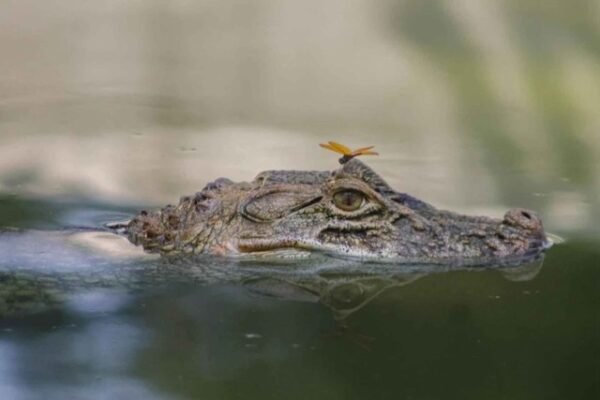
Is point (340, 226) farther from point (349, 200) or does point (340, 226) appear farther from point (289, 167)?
point (289, 167)

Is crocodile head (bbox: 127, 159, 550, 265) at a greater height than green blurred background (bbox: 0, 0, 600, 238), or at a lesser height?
lesser

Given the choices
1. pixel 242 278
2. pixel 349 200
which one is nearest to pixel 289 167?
pixel 349 200

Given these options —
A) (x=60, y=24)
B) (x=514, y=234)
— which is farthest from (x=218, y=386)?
(x=60, y=24)

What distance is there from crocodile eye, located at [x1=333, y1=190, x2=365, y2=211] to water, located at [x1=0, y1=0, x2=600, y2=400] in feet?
1.05

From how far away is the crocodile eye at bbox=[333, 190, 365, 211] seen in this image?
249 inches

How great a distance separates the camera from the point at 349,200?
249 inches

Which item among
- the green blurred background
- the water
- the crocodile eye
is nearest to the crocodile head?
the crocodile eye

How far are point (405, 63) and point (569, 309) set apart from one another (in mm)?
5275

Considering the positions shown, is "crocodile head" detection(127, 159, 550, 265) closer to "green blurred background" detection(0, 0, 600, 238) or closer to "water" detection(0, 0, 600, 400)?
"water" detection(0, 0, 600, 400)

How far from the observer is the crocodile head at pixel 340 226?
249 inches

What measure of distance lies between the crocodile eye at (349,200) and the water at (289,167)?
320mm

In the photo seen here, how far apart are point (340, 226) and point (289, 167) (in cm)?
242

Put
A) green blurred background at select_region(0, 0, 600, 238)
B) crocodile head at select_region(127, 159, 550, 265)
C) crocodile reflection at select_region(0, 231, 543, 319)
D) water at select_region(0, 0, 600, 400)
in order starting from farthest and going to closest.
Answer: green blurred background at select_region(0, 0, 600, 238)
crocodile head at select_region(127, 159, 550, 265)
crocodile reflection at select_region(0, 231, 543, 319)
water at select_region(0, 0, 600, 400)

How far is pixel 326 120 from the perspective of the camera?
973cm
